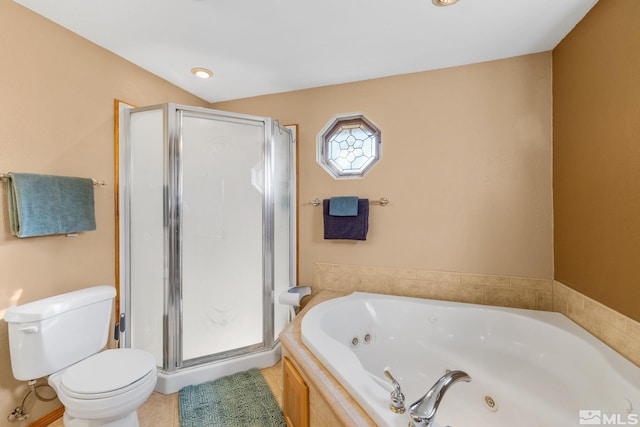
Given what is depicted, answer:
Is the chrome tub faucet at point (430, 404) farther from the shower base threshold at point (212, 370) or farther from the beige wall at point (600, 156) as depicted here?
the shower base threshold at point (212, 370)

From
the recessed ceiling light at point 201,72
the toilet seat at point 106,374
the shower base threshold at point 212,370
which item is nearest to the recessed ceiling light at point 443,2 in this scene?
the recessed ceiling light at point 201,72

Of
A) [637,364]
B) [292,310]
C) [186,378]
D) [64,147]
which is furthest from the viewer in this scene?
[292,310]

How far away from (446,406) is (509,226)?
1275 mm

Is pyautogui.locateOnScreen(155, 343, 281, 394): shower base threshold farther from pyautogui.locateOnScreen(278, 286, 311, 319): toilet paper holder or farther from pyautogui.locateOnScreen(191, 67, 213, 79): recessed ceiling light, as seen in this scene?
pyautogui.locateOnScreen(191, 67, 213, 79): recessed ceiling light

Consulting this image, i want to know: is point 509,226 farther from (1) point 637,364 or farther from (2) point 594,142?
(1) point 637,364

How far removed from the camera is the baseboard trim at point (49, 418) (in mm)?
1567

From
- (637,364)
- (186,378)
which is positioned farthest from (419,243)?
(186,378)

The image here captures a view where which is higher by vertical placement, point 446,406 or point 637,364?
point 637,364

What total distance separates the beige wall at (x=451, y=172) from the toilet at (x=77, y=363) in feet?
4.77

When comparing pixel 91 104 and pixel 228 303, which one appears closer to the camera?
pixel 91 104

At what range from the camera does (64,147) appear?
5.54 feet

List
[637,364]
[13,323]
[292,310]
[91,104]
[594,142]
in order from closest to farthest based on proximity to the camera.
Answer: [637,364], [13,323], [594,142], [91,104], [292,310]

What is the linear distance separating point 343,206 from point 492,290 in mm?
1274

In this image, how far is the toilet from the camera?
1.28 meters
